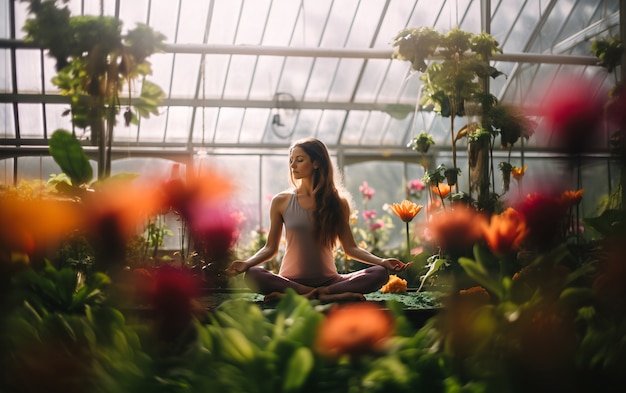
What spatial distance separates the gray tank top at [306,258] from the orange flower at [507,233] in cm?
197

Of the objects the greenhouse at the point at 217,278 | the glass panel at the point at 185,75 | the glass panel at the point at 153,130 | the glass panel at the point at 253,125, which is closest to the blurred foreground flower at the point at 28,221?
the greenhouse at the point at 217,278

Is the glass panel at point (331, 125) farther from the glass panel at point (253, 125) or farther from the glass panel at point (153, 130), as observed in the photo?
the glass panel at point (153, 130)

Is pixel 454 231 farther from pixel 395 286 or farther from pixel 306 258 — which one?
pixel 395 286

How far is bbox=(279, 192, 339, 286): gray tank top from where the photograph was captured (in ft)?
8.63

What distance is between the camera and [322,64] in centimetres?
916

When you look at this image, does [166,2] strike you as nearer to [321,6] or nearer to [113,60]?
[321,6]

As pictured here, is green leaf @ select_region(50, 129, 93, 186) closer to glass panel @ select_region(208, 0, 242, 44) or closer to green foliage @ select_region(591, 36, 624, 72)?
green foliage @ select_region(591, 36, 624, 72)

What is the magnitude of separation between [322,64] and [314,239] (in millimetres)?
6957

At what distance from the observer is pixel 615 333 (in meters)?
0.65

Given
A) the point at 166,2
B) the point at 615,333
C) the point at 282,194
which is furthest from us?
the point at 166,2

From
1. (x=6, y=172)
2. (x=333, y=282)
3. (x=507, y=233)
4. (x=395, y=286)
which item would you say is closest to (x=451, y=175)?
(x=395, y=286)

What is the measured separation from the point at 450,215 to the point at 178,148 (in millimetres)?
9451

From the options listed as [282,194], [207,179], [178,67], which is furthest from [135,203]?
[178,67]

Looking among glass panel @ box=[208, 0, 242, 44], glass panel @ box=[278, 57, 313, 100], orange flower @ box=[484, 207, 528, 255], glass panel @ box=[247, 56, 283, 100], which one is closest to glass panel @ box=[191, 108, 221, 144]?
glass panel @ box=[247, 56, 283, 100]
